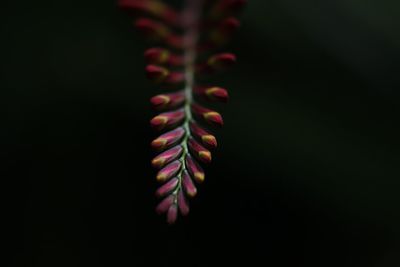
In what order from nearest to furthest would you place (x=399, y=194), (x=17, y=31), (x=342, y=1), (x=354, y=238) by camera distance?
1. (x=342, y=1)
2. (x=17, y=31)
3. (x=399, y=194)
4. (x=354, y=238)

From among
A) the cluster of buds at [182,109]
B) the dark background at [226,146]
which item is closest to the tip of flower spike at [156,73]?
the cluster of buds at [182,109]

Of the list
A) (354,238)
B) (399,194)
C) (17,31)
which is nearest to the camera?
(17,31)

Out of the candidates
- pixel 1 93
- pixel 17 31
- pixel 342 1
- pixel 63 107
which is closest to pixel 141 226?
pixel 63 107

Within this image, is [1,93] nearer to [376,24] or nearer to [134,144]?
[134,144]

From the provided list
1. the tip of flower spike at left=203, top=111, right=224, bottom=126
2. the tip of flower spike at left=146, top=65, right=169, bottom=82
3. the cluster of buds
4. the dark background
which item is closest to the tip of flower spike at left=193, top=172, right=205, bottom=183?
the cluster of buds

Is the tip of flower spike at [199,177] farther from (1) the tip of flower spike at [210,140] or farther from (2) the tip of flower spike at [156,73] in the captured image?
(2) the tip of flower spike at [156,73]

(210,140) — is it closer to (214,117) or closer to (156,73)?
(214,117)
